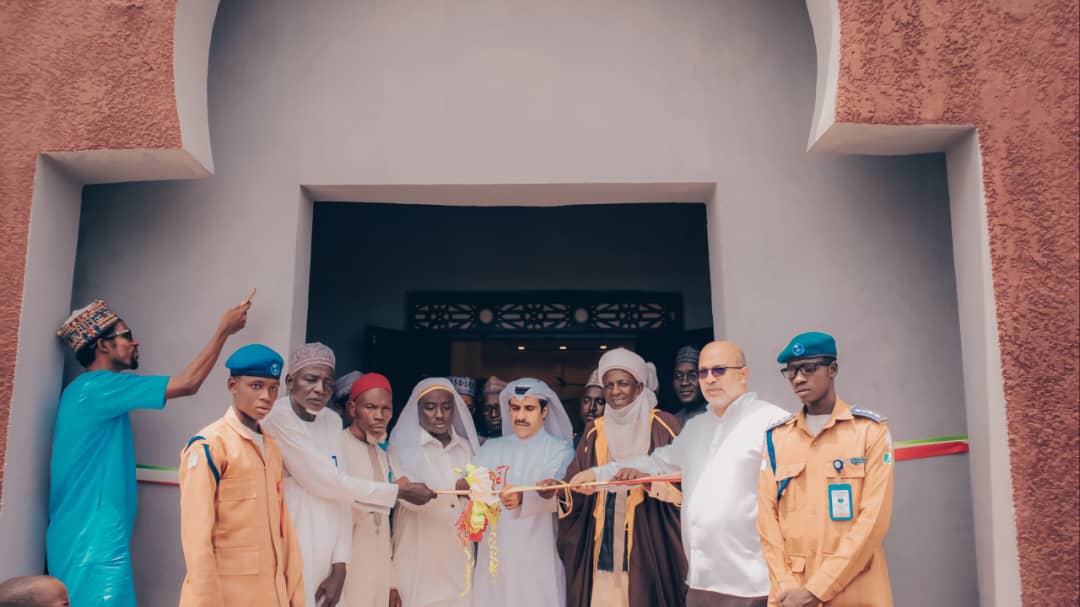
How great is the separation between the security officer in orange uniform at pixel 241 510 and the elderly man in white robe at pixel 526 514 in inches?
56.7

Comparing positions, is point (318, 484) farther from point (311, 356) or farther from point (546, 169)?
point (546, 169)

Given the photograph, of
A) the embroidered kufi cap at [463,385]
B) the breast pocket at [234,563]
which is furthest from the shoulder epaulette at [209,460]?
the embroidered kufi cap at [463,385]

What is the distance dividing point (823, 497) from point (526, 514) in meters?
1.98

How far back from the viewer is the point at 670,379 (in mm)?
8484

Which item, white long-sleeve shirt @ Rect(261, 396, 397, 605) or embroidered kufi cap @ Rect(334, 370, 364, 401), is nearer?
white long-sleeve shirt @ Rect(261, 396, 397, 605)

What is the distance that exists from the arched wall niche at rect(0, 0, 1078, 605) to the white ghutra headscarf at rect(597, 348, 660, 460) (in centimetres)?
171

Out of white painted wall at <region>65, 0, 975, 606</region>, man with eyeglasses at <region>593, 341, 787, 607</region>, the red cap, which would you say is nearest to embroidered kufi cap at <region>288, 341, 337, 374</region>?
→ white painted wall at <region>65, 0, 975, 606</region>

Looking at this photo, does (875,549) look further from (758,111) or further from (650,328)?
(650,328)

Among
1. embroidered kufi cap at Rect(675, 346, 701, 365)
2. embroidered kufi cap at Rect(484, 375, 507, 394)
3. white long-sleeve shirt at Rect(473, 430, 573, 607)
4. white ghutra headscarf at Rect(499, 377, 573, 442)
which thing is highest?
embroidered kufi cap at Rect(675, 346, 701, 365)

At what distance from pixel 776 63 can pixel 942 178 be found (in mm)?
1182

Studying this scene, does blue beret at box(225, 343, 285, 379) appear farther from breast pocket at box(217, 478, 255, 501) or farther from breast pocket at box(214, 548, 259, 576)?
breast pocket at box(214, 548, 259, 576)

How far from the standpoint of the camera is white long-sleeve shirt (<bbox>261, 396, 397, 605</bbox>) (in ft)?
15.2

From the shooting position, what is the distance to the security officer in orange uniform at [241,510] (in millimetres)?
3930

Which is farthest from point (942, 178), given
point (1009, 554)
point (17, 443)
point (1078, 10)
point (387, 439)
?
point (17, 443)
